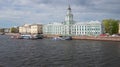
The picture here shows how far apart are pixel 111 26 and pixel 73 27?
1883 centimetres

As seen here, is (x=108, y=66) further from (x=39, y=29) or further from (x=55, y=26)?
(x=39, y=29)

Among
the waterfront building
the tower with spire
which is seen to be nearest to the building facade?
the waterfront building

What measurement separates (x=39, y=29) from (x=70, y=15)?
141ft

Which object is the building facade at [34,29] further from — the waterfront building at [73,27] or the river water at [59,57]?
the river water at [59,57]

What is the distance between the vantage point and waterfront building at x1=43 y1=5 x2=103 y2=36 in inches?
3994

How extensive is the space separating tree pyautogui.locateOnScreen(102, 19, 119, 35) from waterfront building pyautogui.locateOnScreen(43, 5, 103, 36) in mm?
2281

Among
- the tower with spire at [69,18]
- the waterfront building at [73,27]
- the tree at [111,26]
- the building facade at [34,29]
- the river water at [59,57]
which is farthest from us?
the building facade at [34,29]

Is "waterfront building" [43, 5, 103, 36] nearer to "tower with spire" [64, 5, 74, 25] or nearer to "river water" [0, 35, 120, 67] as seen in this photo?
"tower with spire" [64, 5, 74, 25]

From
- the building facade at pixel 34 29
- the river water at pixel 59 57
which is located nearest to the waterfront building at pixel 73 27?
the building facade at pixel 34 29

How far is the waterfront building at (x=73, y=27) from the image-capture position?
333ft

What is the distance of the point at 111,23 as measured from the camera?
9775 cm

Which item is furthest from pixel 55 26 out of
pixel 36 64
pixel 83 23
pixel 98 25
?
pixel 36 64

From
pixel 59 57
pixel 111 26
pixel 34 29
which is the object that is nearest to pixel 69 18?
pixel 111 26

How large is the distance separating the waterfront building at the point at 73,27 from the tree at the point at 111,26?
2.28 metres
